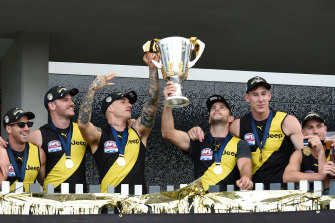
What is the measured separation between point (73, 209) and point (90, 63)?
587cm

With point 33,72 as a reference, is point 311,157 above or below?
below

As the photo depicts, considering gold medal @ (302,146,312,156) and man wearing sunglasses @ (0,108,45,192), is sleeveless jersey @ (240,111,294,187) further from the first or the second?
man wearing sunglasses @ (0,108,45,192)

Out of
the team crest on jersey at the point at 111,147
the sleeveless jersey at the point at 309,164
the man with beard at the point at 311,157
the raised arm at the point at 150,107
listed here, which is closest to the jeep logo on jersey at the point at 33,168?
the team crest on jersey at the point at 111,147

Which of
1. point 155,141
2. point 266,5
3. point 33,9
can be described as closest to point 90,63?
point 155,141

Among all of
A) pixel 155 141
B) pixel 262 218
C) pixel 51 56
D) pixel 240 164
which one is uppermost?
pixel 51 56

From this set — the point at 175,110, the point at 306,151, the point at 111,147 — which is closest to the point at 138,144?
the point at 111,147

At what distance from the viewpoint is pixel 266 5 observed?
721 cm

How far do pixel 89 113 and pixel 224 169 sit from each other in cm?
122

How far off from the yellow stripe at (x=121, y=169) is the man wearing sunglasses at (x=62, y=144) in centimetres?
32

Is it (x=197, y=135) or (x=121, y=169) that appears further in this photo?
(x=197, y=135)

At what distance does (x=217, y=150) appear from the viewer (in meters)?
5.89

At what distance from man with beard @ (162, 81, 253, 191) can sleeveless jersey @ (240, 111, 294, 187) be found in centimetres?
19

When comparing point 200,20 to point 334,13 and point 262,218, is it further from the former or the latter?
point 262,218

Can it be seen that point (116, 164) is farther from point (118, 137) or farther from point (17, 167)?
point (17, 167)
